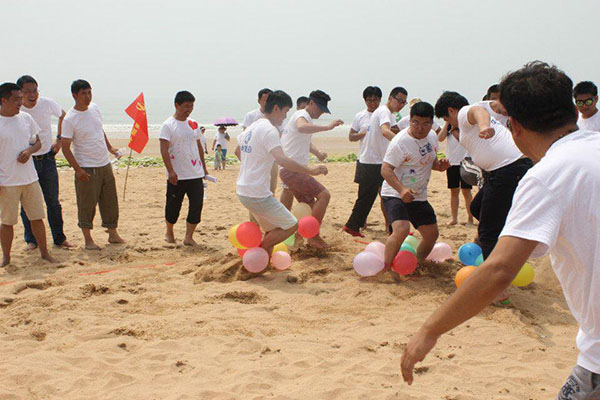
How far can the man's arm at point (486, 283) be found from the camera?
1778 mm

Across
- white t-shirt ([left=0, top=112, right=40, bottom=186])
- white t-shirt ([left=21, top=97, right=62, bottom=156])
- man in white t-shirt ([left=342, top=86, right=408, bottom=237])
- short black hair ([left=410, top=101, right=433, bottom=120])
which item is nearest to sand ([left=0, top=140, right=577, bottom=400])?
man in white t-shirt ([left=342, top=86, right=408, bottom=237])

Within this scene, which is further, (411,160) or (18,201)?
(18,201)

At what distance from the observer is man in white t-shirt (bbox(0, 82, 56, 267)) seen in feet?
20.9

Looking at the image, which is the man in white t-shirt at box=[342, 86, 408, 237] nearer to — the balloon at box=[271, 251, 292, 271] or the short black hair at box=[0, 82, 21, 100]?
the balloon at box=[271, 251, 292, 271]

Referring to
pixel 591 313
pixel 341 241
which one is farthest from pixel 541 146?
pixel 341 241

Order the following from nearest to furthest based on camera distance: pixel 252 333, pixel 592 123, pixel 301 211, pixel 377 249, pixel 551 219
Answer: pixel 551 219 → pixel 252 333 → pixel 377 249 → pixel 592 123 → pixel 301 211

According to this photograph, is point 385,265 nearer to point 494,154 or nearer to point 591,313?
point 494,154

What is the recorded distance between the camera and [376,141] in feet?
26.3

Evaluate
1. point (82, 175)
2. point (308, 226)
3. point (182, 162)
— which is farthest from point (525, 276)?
point (82, 175)

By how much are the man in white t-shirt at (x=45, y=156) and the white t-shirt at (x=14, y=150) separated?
0.64 meters

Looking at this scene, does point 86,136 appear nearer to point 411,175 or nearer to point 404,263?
point 411,175

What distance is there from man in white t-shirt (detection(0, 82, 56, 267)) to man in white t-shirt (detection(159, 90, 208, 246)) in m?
1.57

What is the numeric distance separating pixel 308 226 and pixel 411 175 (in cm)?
135

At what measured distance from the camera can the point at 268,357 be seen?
4102 millimetres
